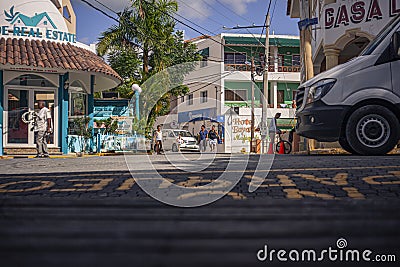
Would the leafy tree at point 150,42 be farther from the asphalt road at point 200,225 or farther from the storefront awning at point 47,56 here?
the asphalt road at point 200,225

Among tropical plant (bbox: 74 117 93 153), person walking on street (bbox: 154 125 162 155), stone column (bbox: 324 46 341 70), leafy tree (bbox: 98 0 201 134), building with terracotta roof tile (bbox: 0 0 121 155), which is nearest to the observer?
stone column (bbox: 324 46 341 70)

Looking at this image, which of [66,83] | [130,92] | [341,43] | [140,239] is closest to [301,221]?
[140,239]

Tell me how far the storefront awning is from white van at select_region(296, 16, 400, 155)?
9.63 metres

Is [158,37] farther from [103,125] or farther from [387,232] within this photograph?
[387,232]

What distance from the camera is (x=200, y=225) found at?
2.87m

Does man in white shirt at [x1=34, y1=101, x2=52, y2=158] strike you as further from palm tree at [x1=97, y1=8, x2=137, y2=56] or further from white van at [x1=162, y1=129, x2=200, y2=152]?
white van at [x1=162, y1=129, x2=200, y2=152]

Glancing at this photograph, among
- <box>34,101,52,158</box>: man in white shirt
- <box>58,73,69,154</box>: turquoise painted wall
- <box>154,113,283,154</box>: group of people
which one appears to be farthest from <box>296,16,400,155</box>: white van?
<box>58,73,69,154</box>: turquoise painted wall

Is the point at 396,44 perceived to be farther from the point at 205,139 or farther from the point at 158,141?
the point at 205,139

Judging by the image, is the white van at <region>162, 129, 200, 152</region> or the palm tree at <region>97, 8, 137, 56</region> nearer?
the palm tree at <region>97, 8, 137, 56</region>

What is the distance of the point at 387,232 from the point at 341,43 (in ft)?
40.3

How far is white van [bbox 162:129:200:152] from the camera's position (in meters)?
27.0

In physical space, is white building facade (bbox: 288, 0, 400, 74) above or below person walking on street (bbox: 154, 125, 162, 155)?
above

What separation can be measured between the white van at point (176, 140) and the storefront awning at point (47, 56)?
35.7ft

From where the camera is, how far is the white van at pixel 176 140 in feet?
88.7
